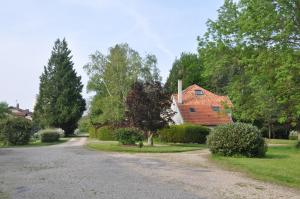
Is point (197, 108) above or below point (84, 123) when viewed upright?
above

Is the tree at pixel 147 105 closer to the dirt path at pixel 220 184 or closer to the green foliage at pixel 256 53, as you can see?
the green foliage at pixel 256 53

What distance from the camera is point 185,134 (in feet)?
145

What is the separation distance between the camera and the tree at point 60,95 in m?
68.4

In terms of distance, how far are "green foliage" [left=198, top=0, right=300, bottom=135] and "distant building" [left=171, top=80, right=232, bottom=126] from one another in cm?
2837

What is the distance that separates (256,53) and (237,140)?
5.10 meters

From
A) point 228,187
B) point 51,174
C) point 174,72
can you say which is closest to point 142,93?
point 51,174

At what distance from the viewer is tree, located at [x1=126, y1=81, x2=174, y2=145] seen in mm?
35875

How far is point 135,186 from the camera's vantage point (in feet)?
38.7

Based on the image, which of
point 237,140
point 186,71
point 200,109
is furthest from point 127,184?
point 186,71

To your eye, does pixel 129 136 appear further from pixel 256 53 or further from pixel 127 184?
pixel 127 184

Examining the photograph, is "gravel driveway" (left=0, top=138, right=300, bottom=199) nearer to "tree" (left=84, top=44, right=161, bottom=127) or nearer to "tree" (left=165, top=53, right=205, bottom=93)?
"tree" (left=84, top=44, right=161, bottom=127)

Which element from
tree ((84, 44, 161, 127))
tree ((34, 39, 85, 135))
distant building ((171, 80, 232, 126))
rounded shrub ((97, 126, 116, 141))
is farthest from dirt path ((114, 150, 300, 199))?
tree ((34, 39, 85, 135))

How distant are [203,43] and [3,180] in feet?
49.2

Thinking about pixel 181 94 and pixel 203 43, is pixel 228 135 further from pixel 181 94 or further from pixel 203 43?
pixel 181 94
